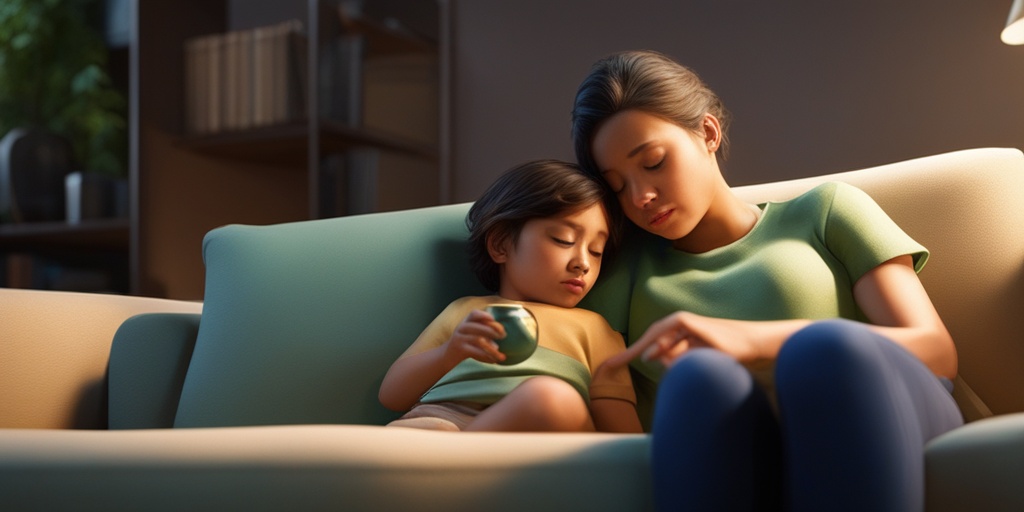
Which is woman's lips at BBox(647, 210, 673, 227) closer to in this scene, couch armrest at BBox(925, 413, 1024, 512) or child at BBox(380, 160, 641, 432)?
child at BBox(380, 160, 641, 432)

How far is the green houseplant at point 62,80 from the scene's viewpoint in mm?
→ 2775

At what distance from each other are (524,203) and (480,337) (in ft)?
1.01

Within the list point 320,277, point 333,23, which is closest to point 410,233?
point 320,277

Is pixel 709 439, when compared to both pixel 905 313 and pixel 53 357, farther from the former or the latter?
pixel 53 357

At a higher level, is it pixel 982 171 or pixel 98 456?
pixel 982 171

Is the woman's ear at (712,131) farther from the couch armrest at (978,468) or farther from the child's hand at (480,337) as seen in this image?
the couch armrest at (978,468)

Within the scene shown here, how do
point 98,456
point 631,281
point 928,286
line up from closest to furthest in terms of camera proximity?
point 98,456
point 928,286
point 631,281

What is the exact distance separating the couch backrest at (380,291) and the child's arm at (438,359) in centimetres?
8

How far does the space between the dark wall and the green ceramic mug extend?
140cm

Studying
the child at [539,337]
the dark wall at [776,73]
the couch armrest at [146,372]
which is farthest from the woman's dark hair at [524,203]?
the dark wall at [776,73]

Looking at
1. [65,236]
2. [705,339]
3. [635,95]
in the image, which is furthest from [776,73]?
[65,236]

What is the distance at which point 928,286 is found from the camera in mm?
1152

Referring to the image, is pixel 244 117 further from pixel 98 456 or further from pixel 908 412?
pixel 908 412

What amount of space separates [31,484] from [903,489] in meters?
0.76
